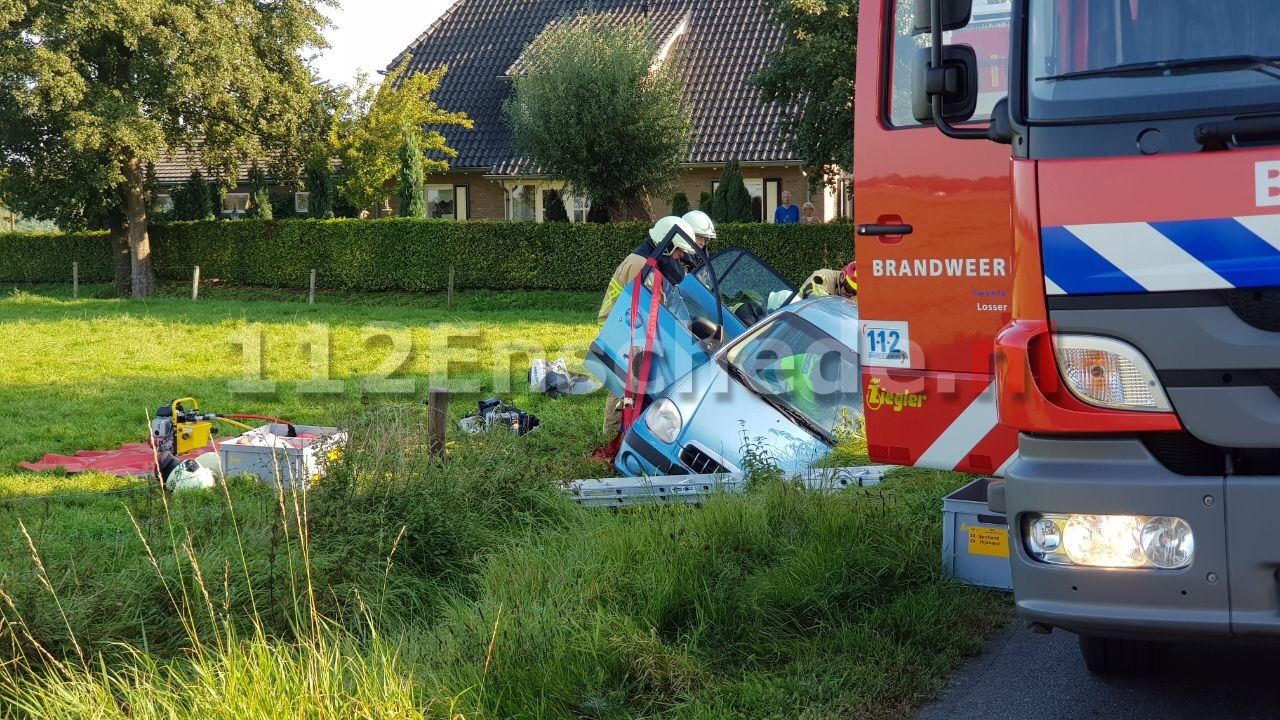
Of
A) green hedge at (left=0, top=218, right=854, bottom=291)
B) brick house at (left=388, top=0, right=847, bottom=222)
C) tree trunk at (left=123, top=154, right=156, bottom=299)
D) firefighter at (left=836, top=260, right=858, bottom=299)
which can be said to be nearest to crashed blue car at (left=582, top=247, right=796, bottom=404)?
firefighter at (left=836, top=260, right=858, bottom=299)

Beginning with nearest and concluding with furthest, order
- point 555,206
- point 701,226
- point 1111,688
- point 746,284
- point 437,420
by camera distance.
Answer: point 1111,688 → point 437,420 → point 746,284 → point 701,226 → point 555,206

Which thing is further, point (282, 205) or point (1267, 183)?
point (282, 205)

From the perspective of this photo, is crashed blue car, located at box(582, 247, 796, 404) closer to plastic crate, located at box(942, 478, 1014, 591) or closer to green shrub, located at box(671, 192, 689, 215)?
plastic crate, located at box(942, 478, 1014, 591)

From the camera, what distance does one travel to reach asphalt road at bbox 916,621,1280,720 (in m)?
4.41

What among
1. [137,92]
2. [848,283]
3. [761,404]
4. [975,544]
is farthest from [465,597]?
[137,92]

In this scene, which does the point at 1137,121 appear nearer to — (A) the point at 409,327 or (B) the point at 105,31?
(A) the point at 409,327

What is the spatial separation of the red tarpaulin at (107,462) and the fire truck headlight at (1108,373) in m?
7.35

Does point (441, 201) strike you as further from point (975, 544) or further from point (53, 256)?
point (975, 544)

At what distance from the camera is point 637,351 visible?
8820 mm

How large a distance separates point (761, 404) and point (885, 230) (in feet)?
9.39

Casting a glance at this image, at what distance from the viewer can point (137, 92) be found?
104 ft

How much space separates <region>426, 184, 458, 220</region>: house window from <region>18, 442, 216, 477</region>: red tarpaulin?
31179mm

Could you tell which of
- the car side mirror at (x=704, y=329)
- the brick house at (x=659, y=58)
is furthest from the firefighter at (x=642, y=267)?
the brick house at (x=659, y=58)

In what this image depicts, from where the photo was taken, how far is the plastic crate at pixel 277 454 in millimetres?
7086
